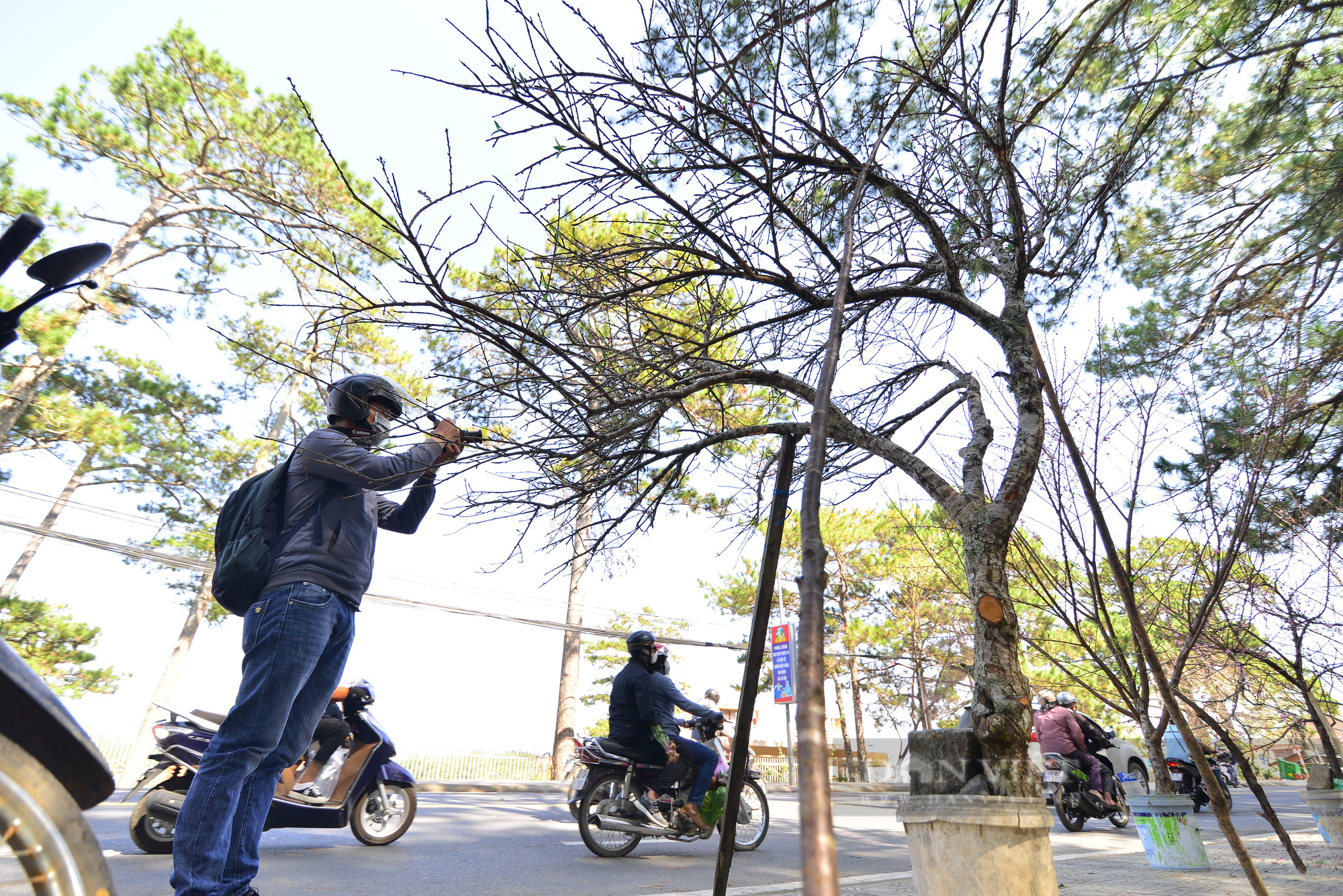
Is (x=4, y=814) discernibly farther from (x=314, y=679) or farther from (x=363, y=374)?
(x=363, y=374)

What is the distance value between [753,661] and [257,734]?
4.80ft

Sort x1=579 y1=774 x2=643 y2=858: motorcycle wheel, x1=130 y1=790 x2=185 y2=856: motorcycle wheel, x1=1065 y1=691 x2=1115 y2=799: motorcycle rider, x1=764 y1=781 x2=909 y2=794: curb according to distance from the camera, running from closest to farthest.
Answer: x1=130 y1=790 x2=185 y2=856: motorcycle wheel, x1=579 y1=774 x2=643 y2=858: motorcycle wheel, x1=1065 y1=691 x2=1115 y2=799: motorcycle rider, x1=764 y1=781 x2=909 y2=794: curb

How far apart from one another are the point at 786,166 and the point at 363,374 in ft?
6.54

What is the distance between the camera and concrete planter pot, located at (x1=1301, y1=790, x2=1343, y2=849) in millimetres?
5766

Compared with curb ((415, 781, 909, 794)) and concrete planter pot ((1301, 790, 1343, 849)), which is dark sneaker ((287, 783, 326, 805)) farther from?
concrete planter pot ((1301, 790, 1343, 849))

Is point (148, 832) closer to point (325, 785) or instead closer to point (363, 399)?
point (325, 785)

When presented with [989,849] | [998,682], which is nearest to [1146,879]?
[998,682]

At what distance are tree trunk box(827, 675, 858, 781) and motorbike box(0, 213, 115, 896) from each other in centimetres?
2426

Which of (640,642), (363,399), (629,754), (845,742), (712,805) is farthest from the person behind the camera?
(845,742)

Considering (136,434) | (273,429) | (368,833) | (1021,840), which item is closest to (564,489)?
(1021,840)

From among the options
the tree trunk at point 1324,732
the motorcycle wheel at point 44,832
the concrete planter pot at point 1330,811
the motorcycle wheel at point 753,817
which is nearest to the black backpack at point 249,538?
the motorcycle wheel at point 44,832

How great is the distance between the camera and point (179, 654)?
57.1 feet

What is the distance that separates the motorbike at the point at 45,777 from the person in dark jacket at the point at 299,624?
818 millimetres

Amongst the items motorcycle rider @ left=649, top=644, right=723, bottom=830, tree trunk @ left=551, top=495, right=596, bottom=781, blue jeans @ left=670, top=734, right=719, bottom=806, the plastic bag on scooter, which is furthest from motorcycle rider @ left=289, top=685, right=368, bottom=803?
tree trunk @ left=551, top=495, right=596, bottom=781
